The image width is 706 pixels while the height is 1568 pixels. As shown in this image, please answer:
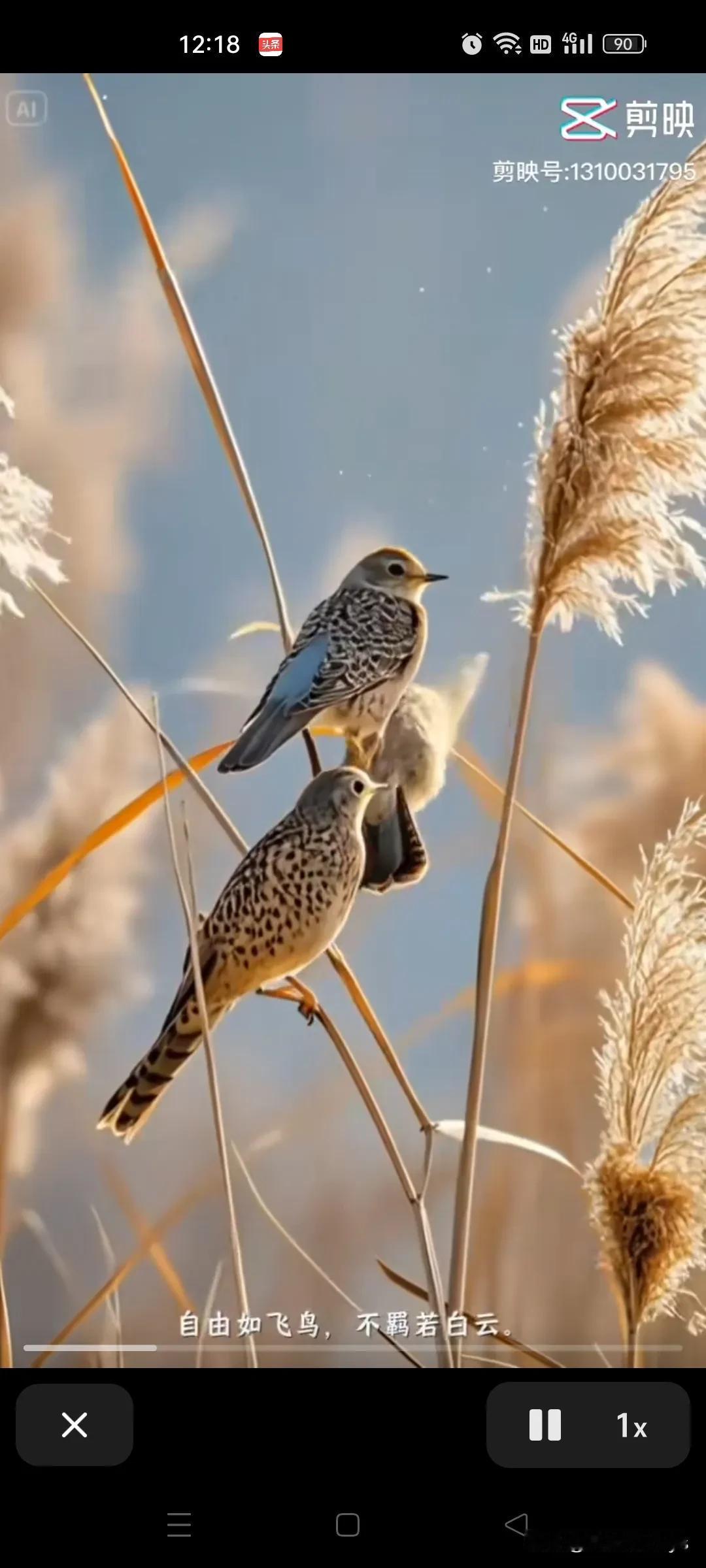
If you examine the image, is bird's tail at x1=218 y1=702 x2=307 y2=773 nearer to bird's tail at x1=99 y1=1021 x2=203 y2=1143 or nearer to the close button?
bird's tail at x1=99 y1=1021 x2=203 y2=1143

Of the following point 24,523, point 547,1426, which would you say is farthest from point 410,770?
point 547,1426

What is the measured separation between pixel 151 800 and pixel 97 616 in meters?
0.13

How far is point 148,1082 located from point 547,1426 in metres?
0.32

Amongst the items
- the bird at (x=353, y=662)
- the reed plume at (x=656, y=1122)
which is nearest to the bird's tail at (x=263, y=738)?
the bird at (x=353, y=662)

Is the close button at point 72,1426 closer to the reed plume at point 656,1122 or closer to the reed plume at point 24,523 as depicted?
the reed plume at point 656,1122

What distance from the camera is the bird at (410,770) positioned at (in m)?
0.81

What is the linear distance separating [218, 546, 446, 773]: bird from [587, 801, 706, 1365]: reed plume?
214 mm

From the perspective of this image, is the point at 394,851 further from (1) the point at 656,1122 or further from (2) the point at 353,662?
(1) the point at 656,1122

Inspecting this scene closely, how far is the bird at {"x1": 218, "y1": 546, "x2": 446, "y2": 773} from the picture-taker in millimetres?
806
